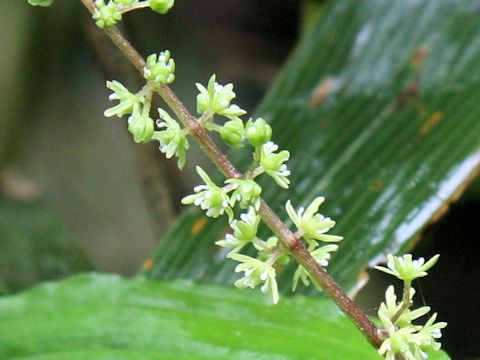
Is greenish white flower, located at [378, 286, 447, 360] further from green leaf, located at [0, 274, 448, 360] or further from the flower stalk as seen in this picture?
green leaf, located at [0, 274, 448, 360]

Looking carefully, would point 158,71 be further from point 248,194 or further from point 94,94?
point 94,94

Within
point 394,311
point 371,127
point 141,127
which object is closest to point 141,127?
point 141,127

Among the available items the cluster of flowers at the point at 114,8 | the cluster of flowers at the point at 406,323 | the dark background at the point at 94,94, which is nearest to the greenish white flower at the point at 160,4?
the cluster of flowers at the point at 114,8

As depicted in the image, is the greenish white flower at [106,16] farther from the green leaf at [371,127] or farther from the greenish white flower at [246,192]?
the green leaf at [371,127]

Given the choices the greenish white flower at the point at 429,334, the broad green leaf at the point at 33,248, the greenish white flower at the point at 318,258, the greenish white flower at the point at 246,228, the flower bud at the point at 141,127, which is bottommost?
the greenish white flower at the point at 429,334

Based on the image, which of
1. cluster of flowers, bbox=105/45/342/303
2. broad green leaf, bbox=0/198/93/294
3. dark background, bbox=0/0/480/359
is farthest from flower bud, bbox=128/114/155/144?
A: dark background, bbox=0/0/480/359

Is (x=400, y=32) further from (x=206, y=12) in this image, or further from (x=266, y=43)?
(x=206, y=12)

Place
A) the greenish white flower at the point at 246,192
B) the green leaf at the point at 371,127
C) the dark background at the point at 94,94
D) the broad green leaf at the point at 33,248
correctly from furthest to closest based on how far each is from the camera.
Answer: the dark background at the point at 94,94, the broad green leaf at the point at 33,248, the green leaf at the point at 371,127, the greenish white flower at the point at 246,192
